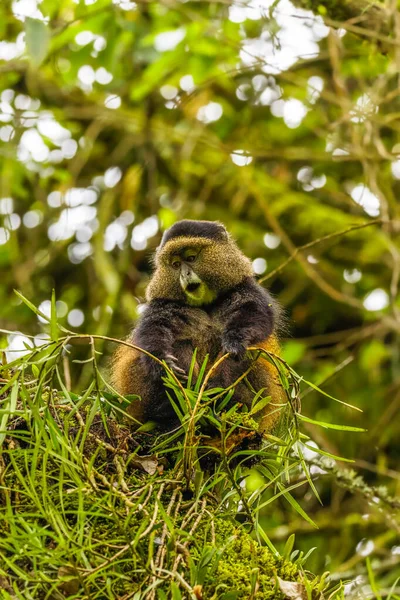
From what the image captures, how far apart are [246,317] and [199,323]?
27 cm

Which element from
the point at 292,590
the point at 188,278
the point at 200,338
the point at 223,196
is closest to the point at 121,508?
the point at 292,590

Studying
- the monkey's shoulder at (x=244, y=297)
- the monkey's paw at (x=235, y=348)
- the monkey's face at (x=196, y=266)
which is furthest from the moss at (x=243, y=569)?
the monkey's face at (x=196, y=266)

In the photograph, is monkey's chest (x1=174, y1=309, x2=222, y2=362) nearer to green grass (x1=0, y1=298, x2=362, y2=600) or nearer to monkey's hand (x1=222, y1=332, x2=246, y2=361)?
monkey's hand (x1=222, y1=332, x2=246, y2=361)

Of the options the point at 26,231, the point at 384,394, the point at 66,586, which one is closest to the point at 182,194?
the point at 26,231

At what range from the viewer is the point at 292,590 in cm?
242

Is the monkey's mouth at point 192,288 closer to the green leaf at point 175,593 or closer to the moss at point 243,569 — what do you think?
the moss at point 243,569

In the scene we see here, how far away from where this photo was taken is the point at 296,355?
598cm

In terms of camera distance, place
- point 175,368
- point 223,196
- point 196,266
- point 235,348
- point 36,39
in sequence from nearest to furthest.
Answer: point 175,368 < point 235,348 < point 36,39 < point 196,266 < point 223,196

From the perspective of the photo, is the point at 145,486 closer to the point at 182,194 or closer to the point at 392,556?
the point at 392,556

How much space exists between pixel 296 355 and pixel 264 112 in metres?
2.65

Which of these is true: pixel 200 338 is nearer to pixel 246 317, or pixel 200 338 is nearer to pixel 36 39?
pixel 246 317

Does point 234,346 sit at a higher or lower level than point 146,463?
lower

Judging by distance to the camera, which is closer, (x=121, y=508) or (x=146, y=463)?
(x=121, y=508)

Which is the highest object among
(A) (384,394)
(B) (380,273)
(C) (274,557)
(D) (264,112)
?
(C) (274,557)
